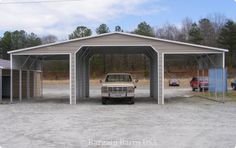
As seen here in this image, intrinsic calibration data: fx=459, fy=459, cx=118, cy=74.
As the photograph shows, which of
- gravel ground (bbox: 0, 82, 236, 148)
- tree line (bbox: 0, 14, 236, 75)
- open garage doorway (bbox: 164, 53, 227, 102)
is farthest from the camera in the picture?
tree line (bbox: 0, 14, 236, 75)

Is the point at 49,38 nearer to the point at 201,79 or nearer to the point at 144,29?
the point at 144,29

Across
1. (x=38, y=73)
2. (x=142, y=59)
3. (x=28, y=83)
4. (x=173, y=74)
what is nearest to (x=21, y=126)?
(x=28, y=83)

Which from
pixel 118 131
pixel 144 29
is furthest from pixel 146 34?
pixel 118 131

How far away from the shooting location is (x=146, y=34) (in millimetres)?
92875

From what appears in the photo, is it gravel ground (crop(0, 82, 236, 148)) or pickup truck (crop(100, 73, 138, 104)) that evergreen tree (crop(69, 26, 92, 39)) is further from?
gravel ground (crop(0, 82, 236, 148))

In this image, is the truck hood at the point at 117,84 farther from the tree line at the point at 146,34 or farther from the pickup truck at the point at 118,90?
the tree line at the point at 146,34

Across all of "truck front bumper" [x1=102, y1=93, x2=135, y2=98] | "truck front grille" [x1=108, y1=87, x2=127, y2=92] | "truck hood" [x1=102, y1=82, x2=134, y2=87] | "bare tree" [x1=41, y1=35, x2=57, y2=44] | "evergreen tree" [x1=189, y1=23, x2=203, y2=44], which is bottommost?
"truck front bumper" [x1=102, y1=93, x2=135, y2=98]

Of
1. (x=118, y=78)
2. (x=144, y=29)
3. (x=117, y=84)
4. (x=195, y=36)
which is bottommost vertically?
(x=117, y=84)

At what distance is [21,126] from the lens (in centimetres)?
1473

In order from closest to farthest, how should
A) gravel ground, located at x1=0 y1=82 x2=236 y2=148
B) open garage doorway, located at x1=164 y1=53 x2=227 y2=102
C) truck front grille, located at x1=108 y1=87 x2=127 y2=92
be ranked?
A: gravel ground, located at x1=0 y1=82 x2=236 y2=148, truck front grille, located at x1=108 y1=87 x2=127 y2=92, open garage doorway, located at x1=164 y1=53 x2=227 y2=102

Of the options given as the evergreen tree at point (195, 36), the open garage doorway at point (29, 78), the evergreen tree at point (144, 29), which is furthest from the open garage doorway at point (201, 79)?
the evergreen tree at point (144, 29)

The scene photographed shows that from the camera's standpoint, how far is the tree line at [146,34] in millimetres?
92062

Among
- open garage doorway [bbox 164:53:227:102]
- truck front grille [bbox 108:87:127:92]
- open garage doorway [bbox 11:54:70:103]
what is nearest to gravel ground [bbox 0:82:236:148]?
truck front grille [bbox 108:87:127:92]

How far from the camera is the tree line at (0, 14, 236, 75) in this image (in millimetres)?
92062
